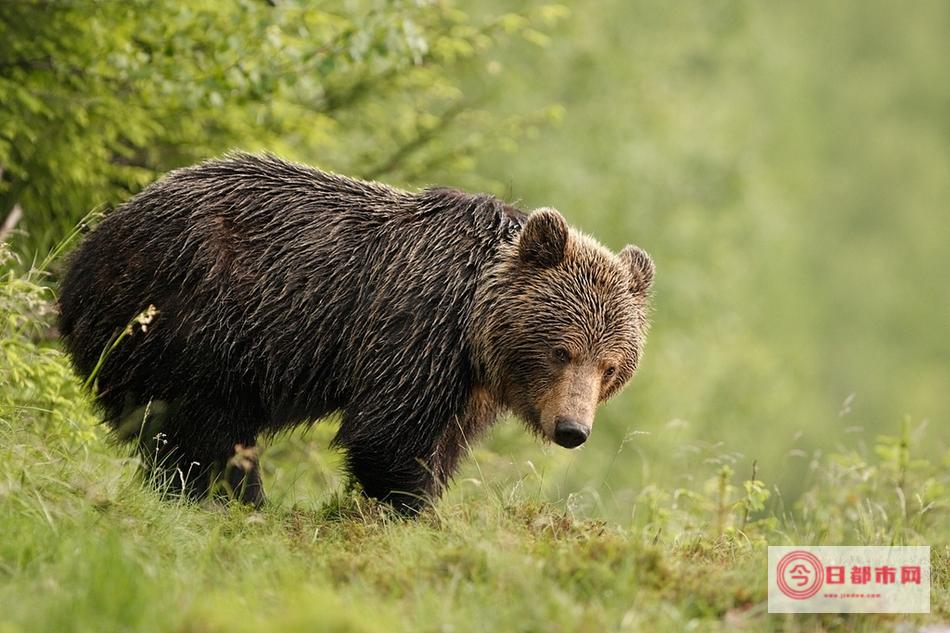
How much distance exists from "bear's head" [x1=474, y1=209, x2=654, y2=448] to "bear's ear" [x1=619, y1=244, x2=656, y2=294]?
324mm

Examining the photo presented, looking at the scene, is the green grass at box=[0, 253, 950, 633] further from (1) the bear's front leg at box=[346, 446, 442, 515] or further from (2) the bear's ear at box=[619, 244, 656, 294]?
(2) the bear's ear at box=[619, 244, 656, 294]

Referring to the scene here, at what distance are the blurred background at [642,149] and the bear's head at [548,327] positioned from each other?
0.42 meters

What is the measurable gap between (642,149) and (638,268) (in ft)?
49.0

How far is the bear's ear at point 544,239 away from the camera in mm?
6918

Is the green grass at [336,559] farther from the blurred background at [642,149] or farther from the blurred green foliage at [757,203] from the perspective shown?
the blurred green foliage at [757,203]

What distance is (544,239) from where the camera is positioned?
697cm

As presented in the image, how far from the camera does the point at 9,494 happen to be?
5203mm

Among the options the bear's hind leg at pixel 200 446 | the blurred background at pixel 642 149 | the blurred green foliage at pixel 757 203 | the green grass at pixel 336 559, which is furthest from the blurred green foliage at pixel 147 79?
the bear's hind leg at pixel 200 446

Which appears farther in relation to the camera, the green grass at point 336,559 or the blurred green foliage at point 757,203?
the blurred green foliage at point 757,203

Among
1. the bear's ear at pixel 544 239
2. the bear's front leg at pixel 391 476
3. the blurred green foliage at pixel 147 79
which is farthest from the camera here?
the blurred green foliage at pixel 147 79

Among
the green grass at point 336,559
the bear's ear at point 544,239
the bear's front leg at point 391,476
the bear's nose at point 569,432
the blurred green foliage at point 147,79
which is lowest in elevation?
the green grass at point 336,559

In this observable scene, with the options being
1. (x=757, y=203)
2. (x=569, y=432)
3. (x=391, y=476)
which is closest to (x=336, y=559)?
(x=391, y=476)

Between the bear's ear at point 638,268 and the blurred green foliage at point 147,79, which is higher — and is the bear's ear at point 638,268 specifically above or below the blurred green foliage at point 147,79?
below

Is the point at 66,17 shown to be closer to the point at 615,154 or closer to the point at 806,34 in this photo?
the point at 615,154
